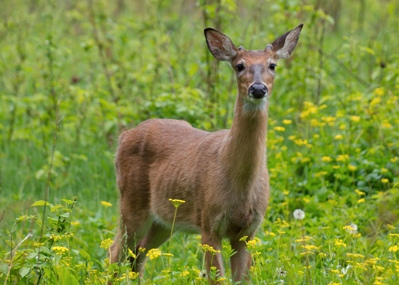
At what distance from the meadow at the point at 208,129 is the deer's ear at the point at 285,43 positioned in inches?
47.5

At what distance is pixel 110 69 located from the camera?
10.3 m

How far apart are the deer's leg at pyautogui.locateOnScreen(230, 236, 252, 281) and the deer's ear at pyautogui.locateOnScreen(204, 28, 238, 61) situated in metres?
1.32

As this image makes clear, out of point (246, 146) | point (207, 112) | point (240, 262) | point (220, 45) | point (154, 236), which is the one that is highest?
point (220, 45)

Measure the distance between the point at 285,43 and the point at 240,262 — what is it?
5.40 feet

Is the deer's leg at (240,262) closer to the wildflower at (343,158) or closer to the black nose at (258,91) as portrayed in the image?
the black nose at (258,91)

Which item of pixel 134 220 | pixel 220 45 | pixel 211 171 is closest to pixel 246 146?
pixel 211 171

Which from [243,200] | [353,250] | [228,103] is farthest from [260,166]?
[228,103]

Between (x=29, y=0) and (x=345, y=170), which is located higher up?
(x=29, y=0)

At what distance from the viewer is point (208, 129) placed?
8.64 meters

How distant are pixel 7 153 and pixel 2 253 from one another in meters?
4.62

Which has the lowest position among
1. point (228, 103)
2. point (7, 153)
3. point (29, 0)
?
point (7, 153)

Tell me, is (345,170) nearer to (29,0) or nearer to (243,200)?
(243,200)

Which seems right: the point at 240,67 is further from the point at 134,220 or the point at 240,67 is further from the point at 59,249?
the point at 59,249

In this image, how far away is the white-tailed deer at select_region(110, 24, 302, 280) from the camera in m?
5.58
